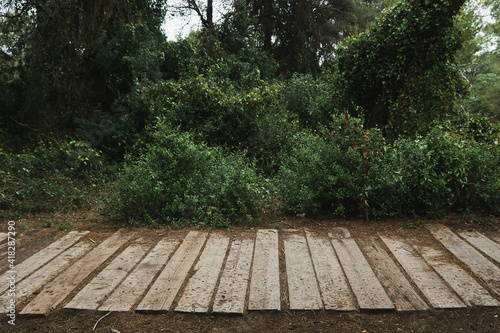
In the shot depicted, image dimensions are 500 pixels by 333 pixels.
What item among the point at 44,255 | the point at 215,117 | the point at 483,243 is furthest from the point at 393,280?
the point at 215,117

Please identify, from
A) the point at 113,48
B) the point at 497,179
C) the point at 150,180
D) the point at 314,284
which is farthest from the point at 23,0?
the point at 497,179

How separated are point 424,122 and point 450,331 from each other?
16.6 ft

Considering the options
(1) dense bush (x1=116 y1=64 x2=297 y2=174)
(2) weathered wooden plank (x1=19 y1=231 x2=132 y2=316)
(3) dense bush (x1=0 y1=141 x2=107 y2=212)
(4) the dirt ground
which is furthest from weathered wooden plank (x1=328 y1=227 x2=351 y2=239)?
(3) dense bush (x1=0 y1=141 x2=107 y2=212)

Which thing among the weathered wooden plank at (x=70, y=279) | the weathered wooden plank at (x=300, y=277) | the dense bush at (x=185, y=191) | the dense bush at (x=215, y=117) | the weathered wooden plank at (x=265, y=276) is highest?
the dense bush at (x=215, y=117)

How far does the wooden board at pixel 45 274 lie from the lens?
2543mm

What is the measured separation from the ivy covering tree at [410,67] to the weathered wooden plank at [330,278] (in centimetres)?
364

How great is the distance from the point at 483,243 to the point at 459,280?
3.30 ft

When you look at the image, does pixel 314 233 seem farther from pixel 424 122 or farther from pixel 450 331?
pixel 424 122

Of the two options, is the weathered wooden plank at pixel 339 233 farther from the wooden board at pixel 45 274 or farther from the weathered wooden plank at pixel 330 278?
the wooden board at pixel 45 274

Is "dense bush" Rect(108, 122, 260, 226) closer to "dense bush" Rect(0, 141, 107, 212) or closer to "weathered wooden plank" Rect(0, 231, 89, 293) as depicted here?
"weathered wooden plank" Rect(0, 231, 89, 293)

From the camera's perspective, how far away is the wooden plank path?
7.87 ft

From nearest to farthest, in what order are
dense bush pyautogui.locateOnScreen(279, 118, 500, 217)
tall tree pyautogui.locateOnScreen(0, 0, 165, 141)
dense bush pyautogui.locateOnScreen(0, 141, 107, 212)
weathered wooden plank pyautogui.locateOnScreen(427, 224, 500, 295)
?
weathered wooden plank pyautogui.locateOnScreen(427, 224, 500, 295) < dense bush pyautogui.locateOnScreen(279, 118, 500, 217) < dense bush pyautogui.locateOnScreen(0, 141, 107, 212) < tall tree pyautogui.locateOnScreen(0, 0, 165, 141)

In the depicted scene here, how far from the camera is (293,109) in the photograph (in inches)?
391

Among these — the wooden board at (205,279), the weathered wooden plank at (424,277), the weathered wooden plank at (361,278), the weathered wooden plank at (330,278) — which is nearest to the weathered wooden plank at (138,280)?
the wooden board at (205,279)
